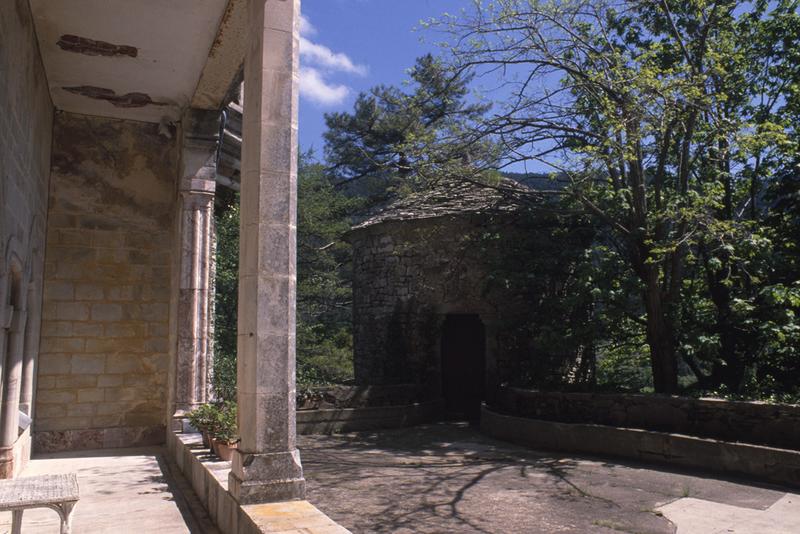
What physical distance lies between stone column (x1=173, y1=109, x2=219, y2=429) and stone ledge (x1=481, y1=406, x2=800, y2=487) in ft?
16.6

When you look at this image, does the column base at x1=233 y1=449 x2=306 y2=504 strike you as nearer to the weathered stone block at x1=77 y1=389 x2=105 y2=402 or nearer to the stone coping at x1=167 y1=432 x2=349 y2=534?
the stone coping at x1=167 y1=432 x2=349 y2=534

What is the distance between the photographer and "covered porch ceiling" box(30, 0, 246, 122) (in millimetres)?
4980

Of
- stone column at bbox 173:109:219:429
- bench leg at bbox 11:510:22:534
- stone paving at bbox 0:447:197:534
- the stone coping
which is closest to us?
the stone coping

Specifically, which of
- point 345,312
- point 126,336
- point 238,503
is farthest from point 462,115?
point 345,312

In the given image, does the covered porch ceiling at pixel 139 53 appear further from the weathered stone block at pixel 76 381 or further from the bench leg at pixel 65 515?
the bench leg at pixel 65 515

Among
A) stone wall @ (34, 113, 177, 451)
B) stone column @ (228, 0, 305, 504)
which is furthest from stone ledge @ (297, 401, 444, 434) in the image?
stone column @ (228, 0, 305, 504)

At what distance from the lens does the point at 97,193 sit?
283 inches

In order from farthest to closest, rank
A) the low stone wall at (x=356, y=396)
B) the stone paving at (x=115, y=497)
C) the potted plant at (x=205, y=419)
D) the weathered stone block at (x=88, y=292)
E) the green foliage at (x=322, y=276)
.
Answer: the green foliage at (x=322, y=276), the low stone wall at (x=356, y=396), the weathered stone block at (x=88, y=292), the potted plant at (x=205, y=419), the stone paving at (x=115, y=497)

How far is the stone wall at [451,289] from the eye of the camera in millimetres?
11367

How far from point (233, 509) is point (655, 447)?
6.15 m

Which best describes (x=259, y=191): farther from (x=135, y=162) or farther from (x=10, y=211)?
(x=135, y=162)

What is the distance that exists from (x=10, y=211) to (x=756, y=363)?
9.25m

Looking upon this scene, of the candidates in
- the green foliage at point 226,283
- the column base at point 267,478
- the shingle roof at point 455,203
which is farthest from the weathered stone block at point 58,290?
the green foliage at point 226,283

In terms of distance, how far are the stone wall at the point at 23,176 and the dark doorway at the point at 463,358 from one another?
30.2ft
